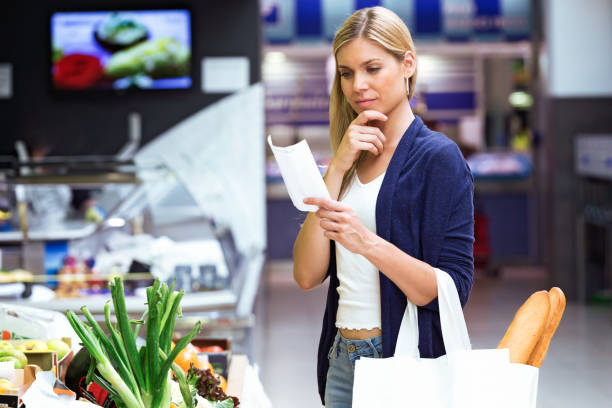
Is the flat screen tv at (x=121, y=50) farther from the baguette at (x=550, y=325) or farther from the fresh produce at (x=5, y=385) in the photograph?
the baguette at (x=550, y=325)

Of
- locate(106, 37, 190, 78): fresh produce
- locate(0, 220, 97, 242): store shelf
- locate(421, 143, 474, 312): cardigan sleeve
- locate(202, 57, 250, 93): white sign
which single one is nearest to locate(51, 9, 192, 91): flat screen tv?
locate(106, 37, 190, 78): fresh produce

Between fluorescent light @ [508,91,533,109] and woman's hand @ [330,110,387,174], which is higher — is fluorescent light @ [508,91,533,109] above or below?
below

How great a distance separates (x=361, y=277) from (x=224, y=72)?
5.96m

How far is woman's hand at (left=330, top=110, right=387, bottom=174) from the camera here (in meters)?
1.74

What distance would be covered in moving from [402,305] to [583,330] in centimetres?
Answer: 554

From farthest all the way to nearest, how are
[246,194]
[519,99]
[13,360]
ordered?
[519,99], [246,194], [13,360]

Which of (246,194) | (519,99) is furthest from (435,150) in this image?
(519,99)

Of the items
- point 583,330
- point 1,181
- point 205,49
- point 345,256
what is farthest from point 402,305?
point 205,49

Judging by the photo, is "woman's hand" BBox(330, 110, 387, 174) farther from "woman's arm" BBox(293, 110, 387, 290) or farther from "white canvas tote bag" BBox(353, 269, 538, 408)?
"white canvas tote bag" BBox(353, 269, 538, 408)

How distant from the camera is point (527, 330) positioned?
5.58 ft

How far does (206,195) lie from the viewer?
5152 millimetres

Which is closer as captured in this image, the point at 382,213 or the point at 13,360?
the point at 382,213

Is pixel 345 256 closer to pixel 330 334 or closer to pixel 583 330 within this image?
pixel 330 334

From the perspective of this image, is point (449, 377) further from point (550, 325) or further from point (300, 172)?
point (300, 172)
